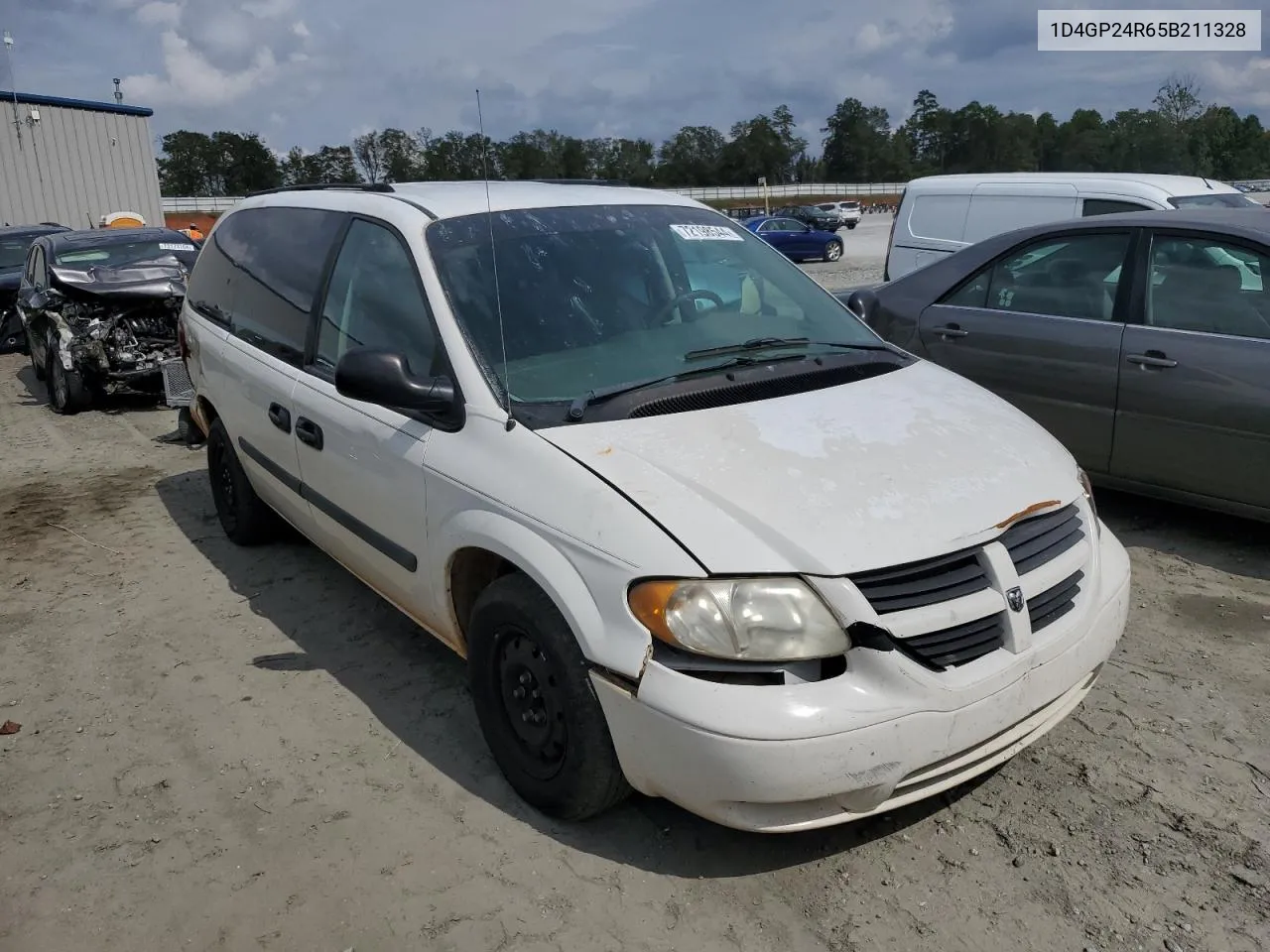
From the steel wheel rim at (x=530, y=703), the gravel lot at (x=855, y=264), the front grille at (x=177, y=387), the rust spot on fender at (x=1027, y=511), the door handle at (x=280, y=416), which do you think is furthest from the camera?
the gravel lot at (x=855, y=264)

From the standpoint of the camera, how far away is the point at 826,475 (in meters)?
2.69

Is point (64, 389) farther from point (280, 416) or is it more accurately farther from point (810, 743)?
point (810, 743)

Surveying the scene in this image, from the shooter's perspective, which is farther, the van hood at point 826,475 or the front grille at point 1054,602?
the front grille at point 1054,602

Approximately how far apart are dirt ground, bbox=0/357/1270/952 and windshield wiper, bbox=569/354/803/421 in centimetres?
121

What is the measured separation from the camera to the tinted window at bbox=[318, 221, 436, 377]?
334 centimetres

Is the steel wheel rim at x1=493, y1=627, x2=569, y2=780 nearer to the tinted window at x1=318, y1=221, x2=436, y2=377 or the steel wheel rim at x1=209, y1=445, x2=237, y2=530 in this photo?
the tinted window at x1=318, y1=221, x2=436, y2=377

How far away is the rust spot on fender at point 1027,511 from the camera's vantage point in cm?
265

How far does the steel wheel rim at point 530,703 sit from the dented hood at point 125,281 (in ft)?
26.8

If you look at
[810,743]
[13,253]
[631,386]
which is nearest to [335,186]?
[631,386]

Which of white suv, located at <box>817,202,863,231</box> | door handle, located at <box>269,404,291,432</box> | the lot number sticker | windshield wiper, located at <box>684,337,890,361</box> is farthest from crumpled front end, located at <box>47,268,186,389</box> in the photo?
white suv, located at <box>817,202,863,231</box>

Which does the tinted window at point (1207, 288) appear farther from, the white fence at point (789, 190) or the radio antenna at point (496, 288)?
the white fence at point (789, 190)

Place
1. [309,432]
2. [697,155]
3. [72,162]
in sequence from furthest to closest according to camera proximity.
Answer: [697,155] → [72,162] → [309,432]

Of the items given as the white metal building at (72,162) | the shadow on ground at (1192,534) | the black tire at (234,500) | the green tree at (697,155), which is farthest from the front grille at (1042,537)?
the green tree at (697,155)

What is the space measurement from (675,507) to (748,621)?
35 cm
